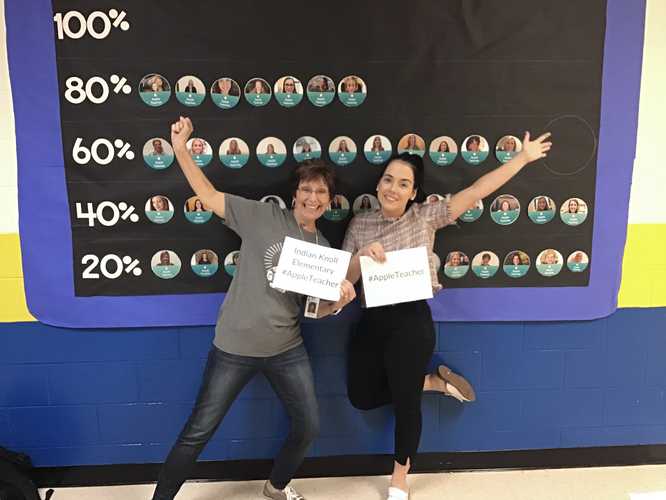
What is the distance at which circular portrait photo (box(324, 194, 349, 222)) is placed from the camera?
239 centimetres

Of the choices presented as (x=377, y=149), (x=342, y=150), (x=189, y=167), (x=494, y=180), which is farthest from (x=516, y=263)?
(x=189, y=167)

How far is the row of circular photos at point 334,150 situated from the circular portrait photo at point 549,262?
0.48 m

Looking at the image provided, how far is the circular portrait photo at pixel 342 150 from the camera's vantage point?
2.34 m

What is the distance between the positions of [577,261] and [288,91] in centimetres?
154

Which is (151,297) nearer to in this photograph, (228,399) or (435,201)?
(228,399)

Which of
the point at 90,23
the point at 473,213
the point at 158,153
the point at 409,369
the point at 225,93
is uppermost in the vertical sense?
the point at 90,23

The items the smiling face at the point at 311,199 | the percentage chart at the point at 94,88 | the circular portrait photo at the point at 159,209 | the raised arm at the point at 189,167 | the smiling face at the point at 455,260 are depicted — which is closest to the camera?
the raised arm at the point at 189,167

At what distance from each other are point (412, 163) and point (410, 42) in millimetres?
547

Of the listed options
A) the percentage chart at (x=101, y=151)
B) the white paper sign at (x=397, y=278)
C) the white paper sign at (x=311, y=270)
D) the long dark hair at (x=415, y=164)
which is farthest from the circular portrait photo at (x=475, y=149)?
the percentage chart at (x=101, y=151)

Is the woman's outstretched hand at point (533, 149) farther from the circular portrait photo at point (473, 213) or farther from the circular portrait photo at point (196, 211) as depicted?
the circular portrait photo at point (196, 211)

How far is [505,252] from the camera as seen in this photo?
2465 millimetres

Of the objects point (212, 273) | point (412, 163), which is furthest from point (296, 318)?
point (412, 163)

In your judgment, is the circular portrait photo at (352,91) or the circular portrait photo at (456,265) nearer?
the circular portrait photo at (352,91)

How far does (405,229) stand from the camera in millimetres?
2236
